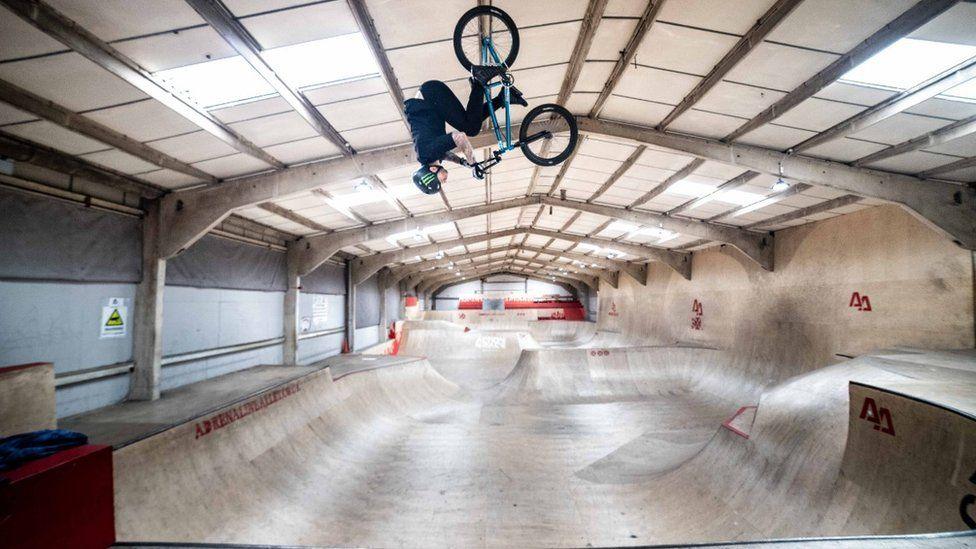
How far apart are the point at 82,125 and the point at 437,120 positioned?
5055 mm

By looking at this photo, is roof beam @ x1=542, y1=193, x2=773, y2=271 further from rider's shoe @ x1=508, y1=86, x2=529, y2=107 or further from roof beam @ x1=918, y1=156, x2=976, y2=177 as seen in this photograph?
rider's shoe @ x1=508, y1=86, x2=529, y2=107

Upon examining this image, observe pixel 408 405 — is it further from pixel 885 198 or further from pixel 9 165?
pixel 885 198

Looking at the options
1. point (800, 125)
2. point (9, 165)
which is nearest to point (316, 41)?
point (9, 165)

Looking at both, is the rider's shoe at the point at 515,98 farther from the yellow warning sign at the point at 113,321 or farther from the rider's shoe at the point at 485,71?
the yellow warning sign at the point at 113,321

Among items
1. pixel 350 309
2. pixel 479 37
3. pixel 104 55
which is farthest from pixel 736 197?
pixel 350 309

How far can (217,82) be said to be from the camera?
4.66 meters

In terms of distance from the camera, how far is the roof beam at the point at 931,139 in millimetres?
5332

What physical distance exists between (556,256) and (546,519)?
2220 centimetres

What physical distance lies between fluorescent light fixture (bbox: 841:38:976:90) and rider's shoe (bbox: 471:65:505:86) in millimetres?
4323

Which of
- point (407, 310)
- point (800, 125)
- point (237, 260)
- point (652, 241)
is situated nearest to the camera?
point (800, 125)

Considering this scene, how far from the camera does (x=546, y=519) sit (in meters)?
5.13

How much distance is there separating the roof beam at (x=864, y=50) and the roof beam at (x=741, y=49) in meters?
1.10

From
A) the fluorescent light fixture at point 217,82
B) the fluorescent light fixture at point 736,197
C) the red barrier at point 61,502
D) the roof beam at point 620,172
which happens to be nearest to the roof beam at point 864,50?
the roof beam at point 620,172

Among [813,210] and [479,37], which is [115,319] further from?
[813,210]
